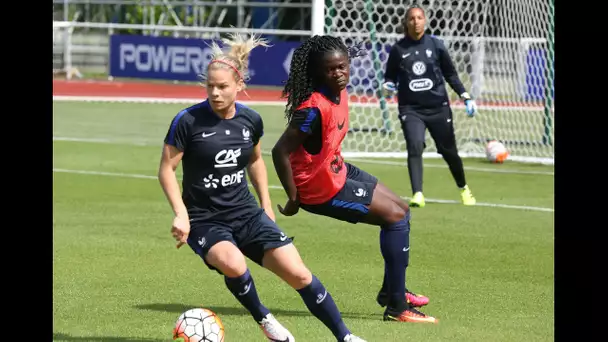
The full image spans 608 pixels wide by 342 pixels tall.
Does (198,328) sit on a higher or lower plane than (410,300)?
higher

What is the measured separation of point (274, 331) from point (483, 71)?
17.6m

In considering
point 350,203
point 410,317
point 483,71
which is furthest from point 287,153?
point 483,71

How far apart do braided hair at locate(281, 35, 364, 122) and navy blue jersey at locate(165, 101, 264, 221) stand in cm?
64

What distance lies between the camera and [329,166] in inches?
306

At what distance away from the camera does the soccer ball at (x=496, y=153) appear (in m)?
18.6

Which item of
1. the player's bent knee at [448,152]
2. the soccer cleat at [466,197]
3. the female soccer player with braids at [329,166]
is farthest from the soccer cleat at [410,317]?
the soccer cleat at [466,197]

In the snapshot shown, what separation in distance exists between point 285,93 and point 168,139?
A: 111cm

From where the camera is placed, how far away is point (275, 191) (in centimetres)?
1505

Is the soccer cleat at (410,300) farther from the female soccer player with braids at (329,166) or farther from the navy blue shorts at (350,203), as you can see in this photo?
the navy blue shorts at (350,203)

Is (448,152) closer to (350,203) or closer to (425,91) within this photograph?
(425,91)

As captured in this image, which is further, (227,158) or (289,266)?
(227,158)

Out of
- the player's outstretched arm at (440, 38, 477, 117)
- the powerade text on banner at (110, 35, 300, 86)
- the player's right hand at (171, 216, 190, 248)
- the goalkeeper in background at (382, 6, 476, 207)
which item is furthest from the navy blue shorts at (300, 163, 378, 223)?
the powerade text on banner at (110, 35, 300, 86)
